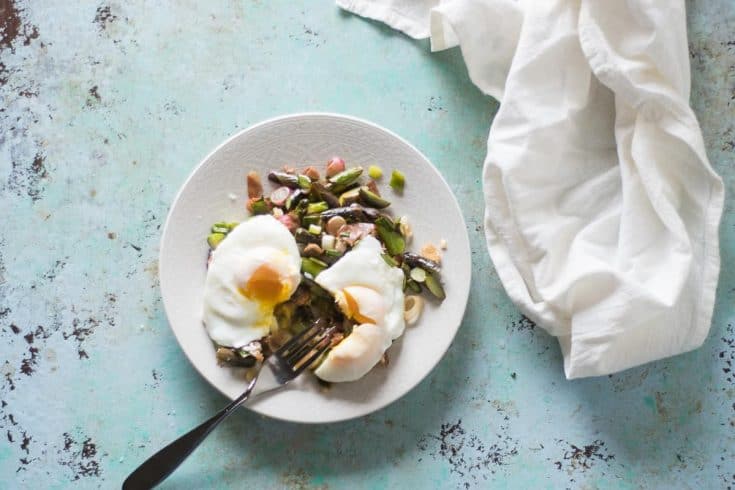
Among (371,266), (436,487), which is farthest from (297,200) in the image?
(436,487)

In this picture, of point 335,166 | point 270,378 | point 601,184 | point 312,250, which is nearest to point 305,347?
point 270,378

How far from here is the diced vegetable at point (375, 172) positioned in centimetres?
178

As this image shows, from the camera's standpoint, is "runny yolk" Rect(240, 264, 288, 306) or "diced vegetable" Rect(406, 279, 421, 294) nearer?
"runny yolk" Rect(240, 264, 288, 306)

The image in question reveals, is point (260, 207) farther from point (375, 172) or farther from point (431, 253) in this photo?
point (431, 253)

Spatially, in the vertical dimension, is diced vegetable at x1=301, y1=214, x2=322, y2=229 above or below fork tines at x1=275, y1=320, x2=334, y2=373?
above

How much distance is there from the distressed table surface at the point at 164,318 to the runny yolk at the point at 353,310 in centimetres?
28

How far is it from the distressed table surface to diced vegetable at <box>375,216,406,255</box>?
203 mm

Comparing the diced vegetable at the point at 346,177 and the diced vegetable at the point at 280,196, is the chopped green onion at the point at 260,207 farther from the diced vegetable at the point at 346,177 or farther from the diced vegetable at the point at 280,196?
the diced vegetable at the point at 346,177

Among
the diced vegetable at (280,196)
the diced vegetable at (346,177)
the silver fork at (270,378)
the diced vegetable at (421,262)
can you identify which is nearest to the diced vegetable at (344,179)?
the diced vegetable at (346,177)

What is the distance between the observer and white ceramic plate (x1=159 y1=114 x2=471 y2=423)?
5.58ft

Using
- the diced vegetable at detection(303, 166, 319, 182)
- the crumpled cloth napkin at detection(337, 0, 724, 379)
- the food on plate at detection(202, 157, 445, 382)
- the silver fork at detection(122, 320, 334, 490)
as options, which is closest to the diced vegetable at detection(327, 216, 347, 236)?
the food on plate at detection(202, 157, 445, 382)

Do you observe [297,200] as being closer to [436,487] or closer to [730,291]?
[436,487]

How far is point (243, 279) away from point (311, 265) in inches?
6.5

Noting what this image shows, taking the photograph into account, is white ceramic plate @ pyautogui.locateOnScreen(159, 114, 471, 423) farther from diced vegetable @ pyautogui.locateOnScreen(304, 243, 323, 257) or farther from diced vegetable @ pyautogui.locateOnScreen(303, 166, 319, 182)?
diced vegetable @ pyautogui.locateOnScreen(304, 243, 323, 257)
